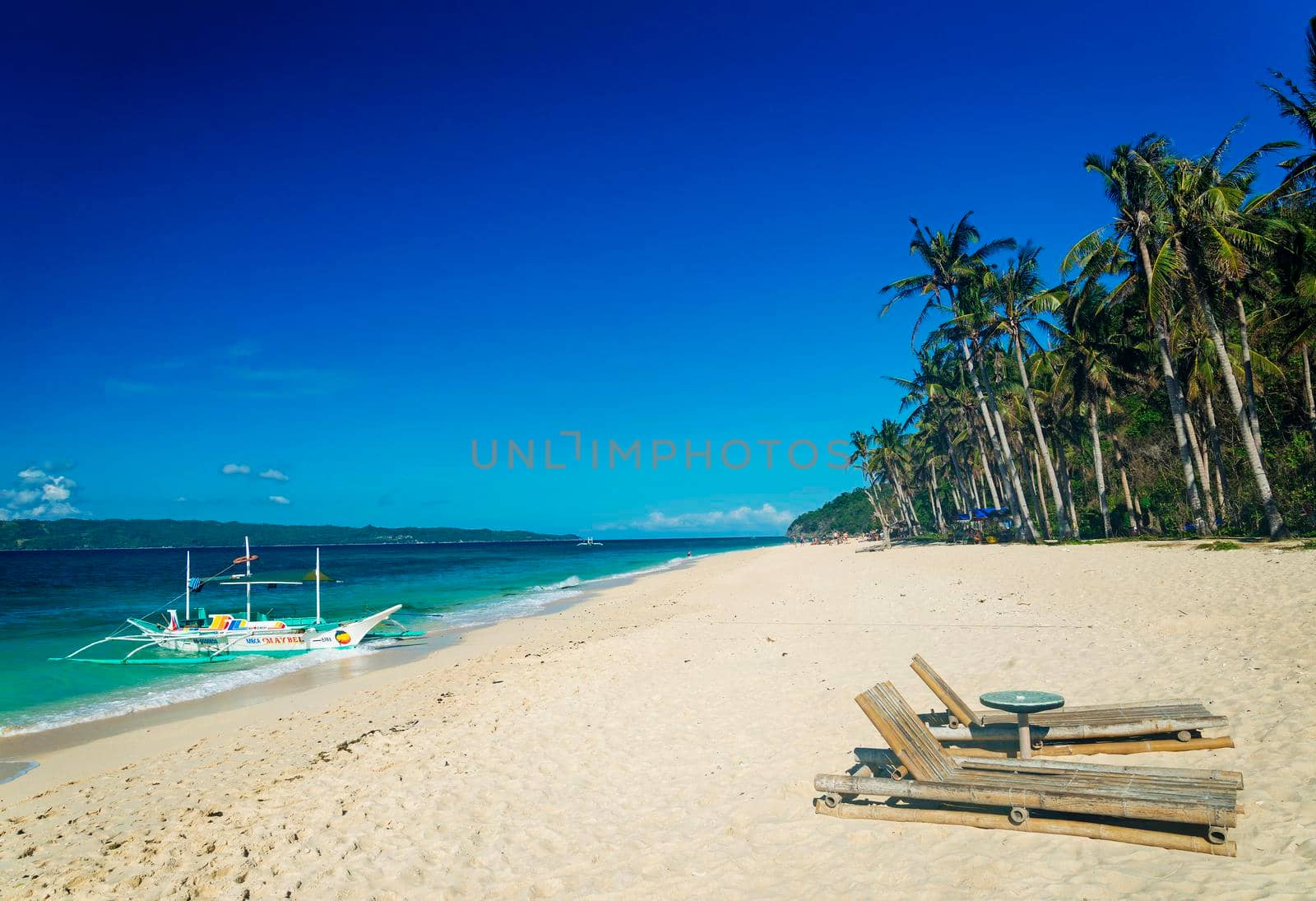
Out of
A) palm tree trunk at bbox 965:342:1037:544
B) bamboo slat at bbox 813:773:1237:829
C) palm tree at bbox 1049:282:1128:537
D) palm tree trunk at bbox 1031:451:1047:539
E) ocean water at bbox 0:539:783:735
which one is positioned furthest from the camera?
palm tree trunk at bbox 1031:451:1047:539

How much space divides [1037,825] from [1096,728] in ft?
6.15

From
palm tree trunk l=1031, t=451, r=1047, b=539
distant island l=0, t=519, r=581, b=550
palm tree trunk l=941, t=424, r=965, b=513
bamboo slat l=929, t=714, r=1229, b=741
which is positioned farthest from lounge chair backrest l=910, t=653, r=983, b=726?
distant island l=0, t=519, r=581, b=550

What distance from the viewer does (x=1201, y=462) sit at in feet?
90.4

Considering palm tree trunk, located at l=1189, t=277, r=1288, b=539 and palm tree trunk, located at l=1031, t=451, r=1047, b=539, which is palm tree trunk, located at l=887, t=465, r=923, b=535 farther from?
palm tree trunk, located at l=1189, t=277, r=1288, b=539

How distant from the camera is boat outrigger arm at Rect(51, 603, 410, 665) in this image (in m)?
19.1

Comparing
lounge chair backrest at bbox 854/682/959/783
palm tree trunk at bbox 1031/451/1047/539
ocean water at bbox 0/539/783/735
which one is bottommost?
ocean water at bbox 0/539/783/735

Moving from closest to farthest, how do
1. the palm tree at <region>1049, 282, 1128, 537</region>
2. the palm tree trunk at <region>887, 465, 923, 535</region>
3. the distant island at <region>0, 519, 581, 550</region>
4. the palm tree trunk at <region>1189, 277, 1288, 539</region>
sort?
the palm tree trunk at <region>1189, 277, 1288, 539</region> < the palm tree at <region>1049, 282, 1128, 537</region> < the palm tree trunk at <region>887, 465, 923, 535</region> < the distant island at <region>0, 519, 581, 550</region>

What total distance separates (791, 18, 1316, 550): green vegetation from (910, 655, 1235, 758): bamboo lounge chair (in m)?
18.1

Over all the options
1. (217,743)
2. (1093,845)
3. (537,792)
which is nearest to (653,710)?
(537,792)

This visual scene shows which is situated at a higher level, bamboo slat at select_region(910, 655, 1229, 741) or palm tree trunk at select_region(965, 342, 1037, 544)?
palm tree trunk at select_region(965, 342, 1037, 544)

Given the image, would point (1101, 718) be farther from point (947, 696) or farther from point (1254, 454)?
point (1254, 454)

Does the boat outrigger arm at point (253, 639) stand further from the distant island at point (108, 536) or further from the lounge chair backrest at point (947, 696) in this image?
the distant island at point (108, 536)

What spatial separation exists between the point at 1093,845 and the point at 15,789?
11828 mm

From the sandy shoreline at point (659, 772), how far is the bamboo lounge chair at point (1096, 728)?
19 centimetres
